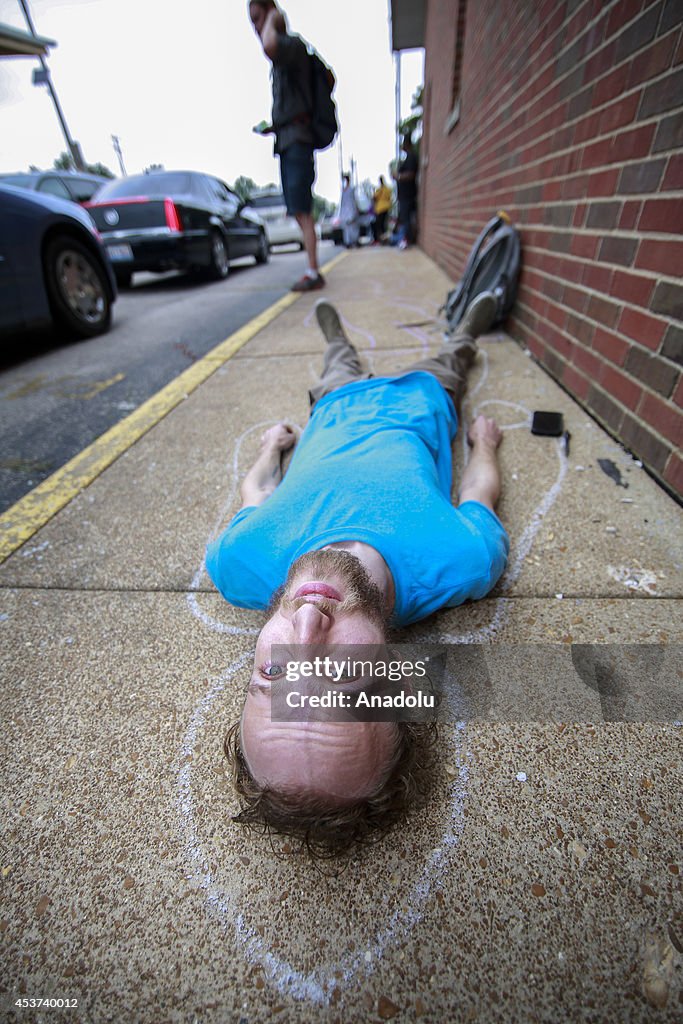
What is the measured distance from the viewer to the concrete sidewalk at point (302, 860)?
76 cm

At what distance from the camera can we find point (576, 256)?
2.34 meters

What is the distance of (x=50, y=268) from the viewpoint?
353cm

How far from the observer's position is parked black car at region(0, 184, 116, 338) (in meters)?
3.15

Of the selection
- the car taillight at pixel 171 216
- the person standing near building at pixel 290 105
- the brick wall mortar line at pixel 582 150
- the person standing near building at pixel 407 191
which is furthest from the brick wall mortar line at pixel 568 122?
the person standing near building at pixel 407 191

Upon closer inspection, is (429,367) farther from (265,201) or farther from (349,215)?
(265,201)

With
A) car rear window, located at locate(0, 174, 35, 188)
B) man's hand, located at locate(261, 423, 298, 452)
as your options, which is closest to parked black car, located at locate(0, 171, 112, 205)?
car rear window, located at locate(0, 174, 35, 188)

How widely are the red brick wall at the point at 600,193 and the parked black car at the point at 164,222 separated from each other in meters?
4.13

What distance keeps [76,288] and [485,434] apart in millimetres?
3879

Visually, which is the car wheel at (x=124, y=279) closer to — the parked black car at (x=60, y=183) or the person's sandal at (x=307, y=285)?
the parked black car at (x=60, y=183)

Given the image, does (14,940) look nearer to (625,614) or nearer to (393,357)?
(625,614)

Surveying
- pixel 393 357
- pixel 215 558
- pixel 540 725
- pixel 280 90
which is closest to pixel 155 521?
pixel 215 558

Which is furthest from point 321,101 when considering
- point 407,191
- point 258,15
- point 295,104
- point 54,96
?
point 54,96

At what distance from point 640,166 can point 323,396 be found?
60.6 inches

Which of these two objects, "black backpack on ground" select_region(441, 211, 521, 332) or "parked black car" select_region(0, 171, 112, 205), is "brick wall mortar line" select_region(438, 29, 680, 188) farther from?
"parked black car" select_region(0, 171, 112, 205)
